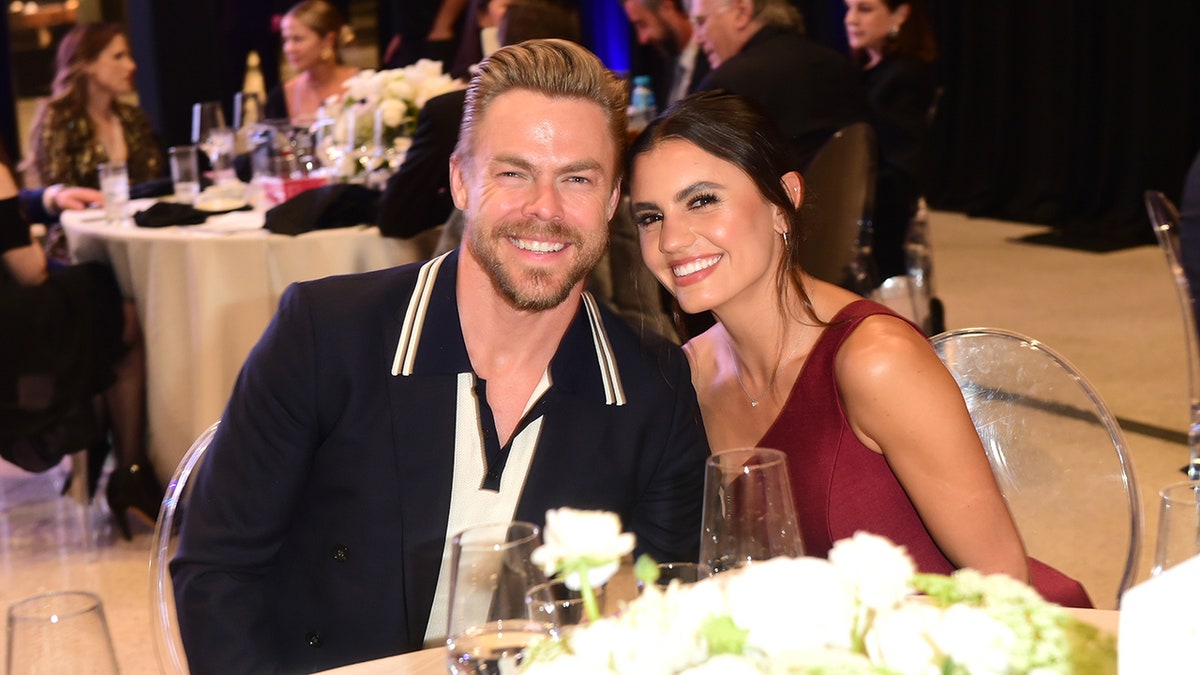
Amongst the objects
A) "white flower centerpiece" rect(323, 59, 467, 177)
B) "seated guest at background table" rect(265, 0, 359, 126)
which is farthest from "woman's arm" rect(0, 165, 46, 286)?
"seated guest at background table" rect(265, 0, 359, 126)

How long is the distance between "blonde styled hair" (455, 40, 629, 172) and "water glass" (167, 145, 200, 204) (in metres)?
3.22

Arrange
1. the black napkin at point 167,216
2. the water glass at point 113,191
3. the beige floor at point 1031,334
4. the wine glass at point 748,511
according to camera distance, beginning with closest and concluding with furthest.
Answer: the wine glass at point 748,511 → the beige floor at point 1031,334 → the black napkin at point 167,216 → the water glass at point 113,191

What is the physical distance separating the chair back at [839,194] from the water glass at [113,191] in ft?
7.93

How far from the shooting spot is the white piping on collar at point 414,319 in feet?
6.33

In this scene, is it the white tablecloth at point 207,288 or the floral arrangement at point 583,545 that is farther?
the white tablecloth at point 207,288

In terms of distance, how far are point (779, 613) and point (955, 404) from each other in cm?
125

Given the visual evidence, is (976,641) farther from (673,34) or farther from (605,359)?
(673,34)

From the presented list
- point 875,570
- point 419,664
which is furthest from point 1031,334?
point 875,570

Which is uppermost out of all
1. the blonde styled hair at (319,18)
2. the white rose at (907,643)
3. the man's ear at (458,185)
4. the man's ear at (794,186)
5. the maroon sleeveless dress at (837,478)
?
the blonde styled hair at (319,18)

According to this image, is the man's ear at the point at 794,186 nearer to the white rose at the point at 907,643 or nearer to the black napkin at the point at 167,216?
the white rose at the point at 907,643

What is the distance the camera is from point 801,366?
2.21 meters

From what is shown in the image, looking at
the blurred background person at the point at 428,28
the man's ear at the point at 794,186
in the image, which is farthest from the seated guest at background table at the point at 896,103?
the man's ear at the point at 794,186

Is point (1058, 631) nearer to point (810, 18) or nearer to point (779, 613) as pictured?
point (779, 613)

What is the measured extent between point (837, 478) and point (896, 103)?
3838mm
